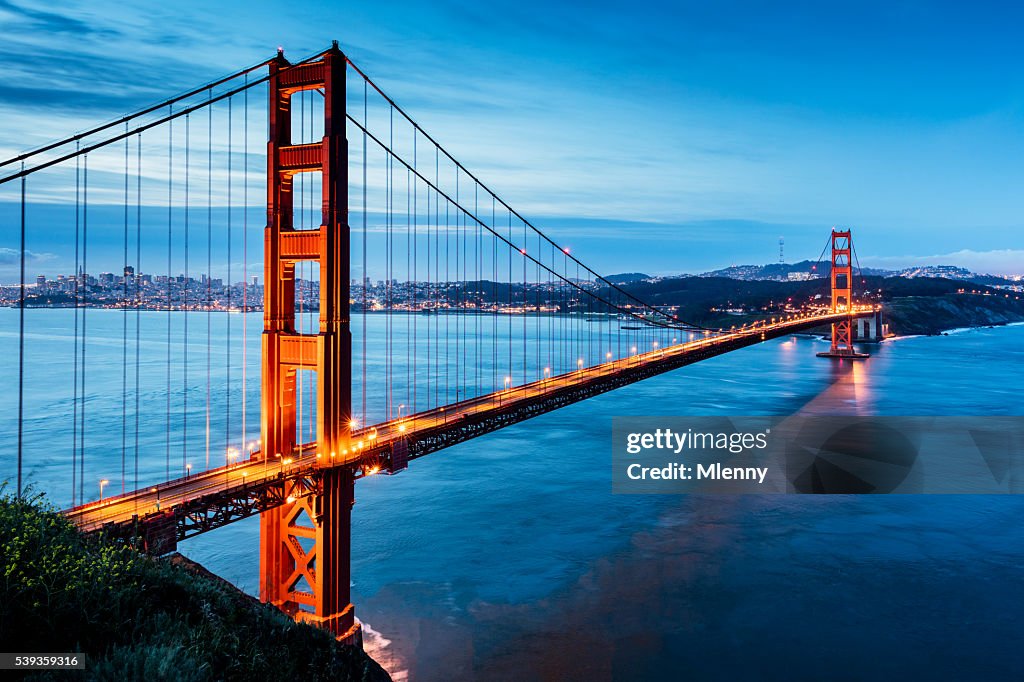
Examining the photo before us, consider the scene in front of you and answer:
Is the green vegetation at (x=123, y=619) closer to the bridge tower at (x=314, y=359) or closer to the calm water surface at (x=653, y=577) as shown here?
the bridge tower at (x=314, y=359)

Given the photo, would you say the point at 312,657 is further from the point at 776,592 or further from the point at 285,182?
the point at 776,592

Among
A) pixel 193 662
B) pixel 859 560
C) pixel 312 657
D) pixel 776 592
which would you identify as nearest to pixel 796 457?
pixel 859 560

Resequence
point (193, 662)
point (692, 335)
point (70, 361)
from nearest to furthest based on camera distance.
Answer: point (193, 662) < point (70, 361) < point (692, 335)

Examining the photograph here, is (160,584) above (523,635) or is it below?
above

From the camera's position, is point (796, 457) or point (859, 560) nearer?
point (859, 560)

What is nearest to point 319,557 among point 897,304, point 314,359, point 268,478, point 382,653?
point 268,478

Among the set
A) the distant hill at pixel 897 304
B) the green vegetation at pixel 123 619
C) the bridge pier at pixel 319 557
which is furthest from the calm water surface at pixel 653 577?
the distant hill at pixel 897 304

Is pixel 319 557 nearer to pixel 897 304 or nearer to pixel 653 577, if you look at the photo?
pixel 653 577
